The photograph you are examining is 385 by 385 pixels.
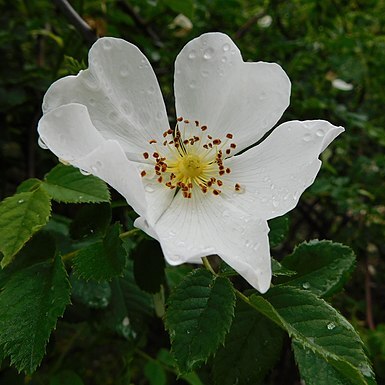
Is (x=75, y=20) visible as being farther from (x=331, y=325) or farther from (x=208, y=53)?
(x=331, y=325)

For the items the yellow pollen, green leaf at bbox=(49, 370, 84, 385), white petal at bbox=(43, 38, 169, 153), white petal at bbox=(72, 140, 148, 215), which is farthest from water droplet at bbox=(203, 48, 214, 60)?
green leaf at bbox=(49, 370, 84, 385)

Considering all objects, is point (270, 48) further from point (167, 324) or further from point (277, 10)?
point (167, 324)

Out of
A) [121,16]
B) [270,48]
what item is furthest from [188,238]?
[270,48]

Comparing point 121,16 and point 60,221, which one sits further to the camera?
point 121,16

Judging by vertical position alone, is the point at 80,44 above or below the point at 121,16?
above

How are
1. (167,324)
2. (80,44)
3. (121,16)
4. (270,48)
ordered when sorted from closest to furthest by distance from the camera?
(167,324)
(80,44)
(121,16)
(270,48)

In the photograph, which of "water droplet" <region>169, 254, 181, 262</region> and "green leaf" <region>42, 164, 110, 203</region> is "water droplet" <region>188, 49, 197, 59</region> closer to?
"green leaf" <region>42, 164, 110, 203</region>

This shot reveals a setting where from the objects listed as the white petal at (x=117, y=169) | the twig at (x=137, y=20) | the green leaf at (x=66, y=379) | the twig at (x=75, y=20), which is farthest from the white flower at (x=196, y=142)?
the twig at (x=137, y=20)

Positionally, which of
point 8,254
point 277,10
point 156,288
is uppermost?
point 8,254
